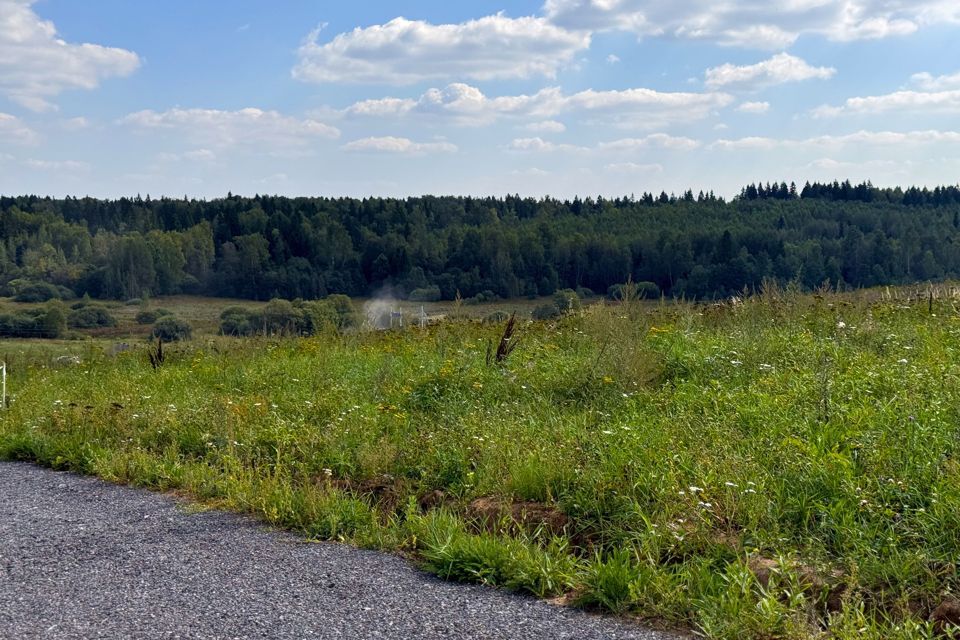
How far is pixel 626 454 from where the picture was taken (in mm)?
6141

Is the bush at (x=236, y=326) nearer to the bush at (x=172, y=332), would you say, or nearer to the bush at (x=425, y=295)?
the bush at (x=172, y=332)

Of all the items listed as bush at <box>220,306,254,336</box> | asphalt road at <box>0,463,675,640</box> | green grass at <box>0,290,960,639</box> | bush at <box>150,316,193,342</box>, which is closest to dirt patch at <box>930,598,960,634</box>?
green grass at <box>0,290,960,639</box>

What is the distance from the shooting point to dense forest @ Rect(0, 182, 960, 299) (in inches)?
3137

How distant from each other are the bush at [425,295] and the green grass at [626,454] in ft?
216

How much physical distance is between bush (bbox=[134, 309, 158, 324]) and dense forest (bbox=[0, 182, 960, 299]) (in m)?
17.7

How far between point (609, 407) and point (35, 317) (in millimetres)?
64137

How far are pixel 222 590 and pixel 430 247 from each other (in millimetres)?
96103

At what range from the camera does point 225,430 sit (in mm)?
8266

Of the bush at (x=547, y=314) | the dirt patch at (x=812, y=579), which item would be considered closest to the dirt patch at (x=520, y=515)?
the dirt patch at (x=812, y=579)

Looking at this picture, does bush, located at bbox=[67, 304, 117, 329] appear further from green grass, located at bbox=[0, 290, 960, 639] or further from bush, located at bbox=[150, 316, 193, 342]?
green grass, located at bbox=[0, 290, 960, 639]

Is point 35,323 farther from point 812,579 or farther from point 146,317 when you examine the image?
point 812,579

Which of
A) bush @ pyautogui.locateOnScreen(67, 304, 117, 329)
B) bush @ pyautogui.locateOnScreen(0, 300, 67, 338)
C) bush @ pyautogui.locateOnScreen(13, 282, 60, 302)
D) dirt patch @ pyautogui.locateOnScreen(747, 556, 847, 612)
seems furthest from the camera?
bush @ pyautogui.locateOnScreen(13, 282, 60, 302)

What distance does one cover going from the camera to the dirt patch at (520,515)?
18.1ft

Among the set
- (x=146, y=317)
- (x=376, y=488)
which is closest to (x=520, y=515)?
(x=376, y=488)
